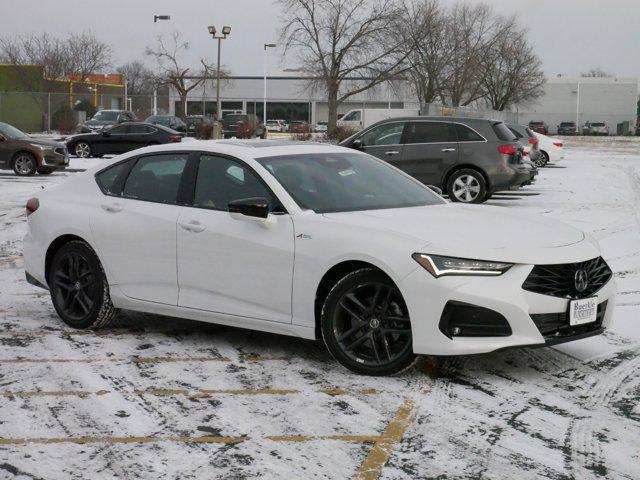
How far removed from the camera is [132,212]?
7012 mm

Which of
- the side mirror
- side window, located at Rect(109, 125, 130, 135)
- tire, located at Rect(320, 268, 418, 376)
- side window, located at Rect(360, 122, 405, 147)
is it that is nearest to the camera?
tire, located at Rect(320, 268, 418, 376)

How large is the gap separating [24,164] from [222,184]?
63.6 ft

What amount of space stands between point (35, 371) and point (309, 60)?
168ft

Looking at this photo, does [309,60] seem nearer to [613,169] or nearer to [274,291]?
[613,169]

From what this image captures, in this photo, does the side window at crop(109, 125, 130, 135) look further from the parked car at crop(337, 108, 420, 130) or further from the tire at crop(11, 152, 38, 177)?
the parked car at crop(337, 108, 420, 130)

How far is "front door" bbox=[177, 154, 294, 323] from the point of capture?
6.14 metres

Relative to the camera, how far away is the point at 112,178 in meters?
7.38

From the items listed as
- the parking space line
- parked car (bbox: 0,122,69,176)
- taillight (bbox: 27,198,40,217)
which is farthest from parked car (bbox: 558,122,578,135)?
the parking space line

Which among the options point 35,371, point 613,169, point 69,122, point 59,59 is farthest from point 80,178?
point 59,59

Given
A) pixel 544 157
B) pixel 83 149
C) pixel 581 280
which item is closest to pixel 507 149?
pixel 581 280

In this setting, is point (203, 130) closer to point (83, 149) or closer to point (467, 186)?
point (83, 149)

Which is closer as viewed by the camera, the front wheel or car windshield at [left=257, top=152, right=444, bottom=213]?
car windshield at [left=257, top=152, right=444, bottom=213]

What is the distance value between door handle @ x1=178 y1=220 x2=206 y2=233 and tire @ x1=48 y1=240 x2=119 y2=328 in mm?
930

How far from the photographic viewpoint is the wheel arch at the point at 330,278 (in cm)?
587
